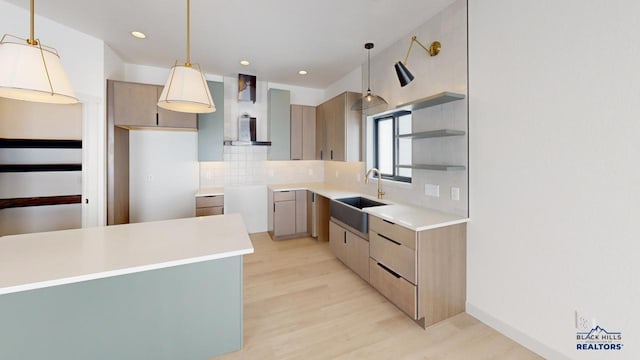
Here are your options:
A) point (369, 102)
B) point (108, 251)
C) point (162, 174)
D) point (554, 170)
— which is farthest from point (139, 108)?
point (554, 170)

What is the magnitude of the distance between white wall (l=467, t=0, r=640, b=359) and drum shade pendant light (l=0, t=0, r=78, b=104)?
9.41 ft

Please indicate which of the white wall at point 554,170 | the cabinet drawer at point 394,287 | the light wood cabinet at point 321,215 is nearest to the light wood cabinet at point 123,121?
the light wood cabinet at point 321,215

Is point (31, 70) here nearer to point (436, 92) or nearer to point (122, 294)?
point (122, 294)

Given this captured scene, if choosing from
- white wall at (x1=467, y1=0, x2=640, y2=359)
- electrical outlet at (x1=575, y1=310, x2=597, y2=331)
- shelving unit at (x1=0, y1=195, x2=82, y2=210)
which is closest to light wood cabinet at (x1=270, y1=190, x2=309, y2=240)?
white wall at (x1=467, y1=0, x2=640, y2=359)

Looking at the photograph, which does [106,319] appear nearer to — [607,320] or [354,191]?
[607,320]

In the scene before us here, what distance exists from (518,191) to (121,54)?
476 centimetres

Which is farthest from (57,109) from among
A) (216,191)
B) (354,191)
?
(354,191)

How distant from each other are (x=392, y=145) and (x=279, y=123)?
1.99m

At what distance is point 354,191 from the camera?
3.94m

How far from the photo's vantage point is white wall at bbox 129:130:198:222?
3.72 metres

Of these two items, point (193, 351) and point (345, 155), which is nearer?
point (193, 351)

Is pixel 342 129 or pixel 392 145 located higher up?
pixel 342 129

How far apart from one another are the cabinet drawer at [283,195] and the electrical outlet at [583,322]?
3.47 metres

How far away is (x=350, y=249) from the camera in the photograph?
298cm
